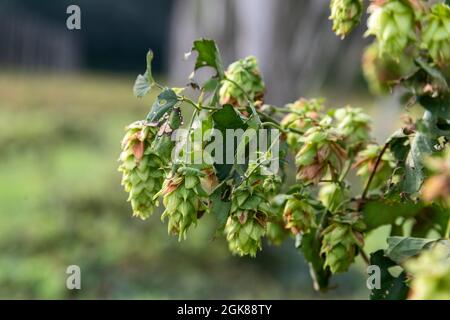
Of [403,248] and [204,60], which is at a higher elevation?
[204,60]

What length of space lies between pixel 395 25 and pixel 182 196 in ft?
1.15

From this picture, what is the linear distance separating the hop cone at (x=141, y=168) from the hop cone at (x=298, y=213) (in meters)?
0.25

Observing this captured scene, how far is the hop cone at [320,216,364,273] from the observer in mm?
1291

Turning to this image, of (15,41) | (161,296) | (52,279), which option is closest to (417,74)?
(161,296)

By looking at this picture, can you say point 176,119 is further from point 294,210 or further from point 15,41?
point 15,41

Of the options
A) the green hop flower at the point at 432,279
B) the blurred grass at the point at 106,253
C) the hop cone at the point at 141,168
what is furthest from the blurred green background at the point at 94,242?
the green hop flower at the point at 432,279

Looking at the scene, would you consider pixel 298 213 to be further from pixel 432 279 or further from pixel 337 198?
pixel 432 279

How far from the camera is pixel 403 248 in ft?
3.86

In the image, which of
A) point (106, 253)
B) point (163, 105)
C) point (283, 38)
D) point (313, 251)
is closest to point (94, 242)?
point (106, 253)

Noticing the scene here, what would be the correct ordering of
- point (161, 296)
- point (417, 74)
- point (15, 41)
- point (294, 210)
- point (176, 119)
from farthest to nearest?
point (15, 41), point (161, 296), point (417, 74), point (294, 210), point (176, 119)

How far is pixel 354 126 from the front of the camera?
144 centimetres

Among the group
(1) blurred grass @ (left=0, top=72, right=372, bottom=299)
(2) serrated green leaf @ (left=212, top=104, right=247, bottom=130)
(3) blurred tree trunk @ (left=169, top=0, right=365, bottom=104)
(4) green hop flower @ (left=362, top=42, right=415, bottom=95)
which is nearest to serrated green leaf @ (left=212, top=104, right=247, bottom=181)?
(2) serrated green leaf @ (left=212, top=104, right=247, bottom=130)

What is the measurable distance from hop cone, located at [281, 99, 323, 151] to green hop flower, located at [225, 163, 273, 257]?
0.29 metres
